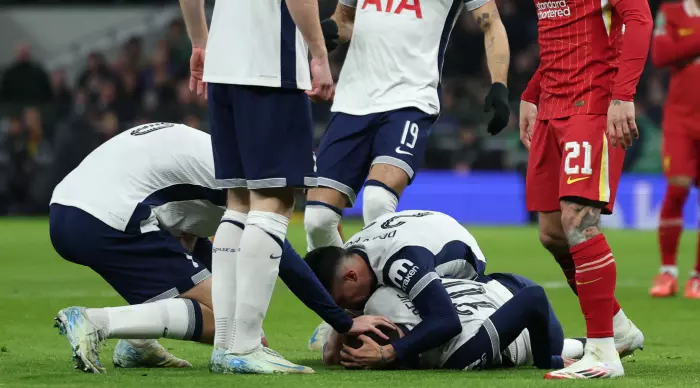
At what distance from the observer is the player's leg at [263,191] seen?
504 centimetres

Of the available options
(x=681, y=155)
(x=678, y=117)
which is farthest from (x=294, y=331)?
(x=678, y=117)

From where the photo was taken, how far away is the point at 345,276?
5508mm

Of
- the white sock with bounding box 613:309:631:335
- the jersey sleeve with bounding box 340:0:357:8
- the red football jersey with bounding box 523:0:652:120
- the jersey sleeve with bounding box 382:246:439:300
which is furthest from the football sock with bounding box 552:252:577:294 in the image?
the jersey sleeve with bounding box 340:0:357:8

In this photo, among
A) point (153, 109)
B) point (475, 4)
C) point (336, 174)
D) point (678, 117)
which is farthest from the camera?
point (153, 109)

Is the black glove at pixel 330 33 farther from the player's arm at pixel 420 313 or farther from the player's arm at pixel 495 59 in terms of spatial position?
the player's arm at pixel 420 313

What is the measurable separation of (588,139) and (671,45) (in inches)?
187

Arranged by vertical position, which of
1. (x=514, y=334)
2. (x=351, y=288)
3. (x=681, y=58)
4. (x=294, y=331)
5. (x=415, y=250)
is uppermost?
(x=681, y=58)

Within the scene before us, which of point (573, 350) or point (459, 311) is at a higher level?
point (459, 311)

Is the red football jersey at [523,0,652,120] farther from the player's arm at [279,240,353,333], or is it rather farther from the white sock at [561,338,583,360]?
the player's arm at [279,240,353,333]

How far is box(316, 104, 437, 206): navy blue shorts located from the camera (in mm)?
6777

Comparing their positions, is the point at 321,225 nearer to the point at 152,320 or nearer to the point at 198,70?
the point at 198,70

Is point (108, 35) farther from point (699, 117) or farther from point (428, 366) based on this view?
point (428, 366)

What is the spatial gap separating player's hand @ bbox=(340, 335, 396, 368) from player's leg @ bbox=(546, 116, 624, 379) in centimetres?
75

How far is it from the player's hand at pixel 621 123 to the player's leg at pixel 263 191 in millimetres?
1201
